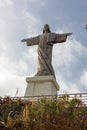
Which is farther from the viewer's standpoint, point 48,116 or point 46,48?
point 46,48

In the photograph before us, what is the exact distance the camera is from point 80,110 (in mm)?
12867

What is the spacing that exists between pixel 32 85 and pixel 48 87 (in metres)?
0.92

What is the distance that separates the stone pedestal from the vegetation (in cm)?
305

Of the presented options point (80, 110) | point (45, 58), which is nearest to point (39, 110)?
point (80, 110)

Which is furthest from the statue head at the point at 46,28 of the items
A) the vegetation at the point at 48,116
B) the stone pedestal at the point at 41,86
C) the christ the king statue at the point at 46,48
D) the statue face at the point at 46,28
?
the vegetation at the point at 48,116

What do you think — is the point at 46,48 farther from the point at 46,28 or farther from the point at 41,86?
the point at 41,86

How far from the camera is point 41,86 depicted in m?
17.6

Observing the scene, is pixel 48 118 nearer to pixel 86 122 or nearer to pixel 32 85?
pixel 86 122

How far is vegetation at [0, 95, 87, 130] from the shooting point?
12.1 m

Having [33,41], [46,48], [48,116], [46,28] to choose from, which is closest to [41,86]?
[46,48]

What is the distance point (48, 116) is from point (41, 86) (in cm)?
521

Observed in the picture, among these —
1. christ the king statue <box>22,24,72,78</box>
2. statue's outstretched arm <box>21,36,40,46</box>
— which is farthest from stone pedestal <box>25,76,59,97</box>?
statue's outstretched arm <box>21,36,40,46</box>

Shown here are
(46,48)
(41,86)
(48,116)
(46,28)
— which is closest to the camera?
(48,116)

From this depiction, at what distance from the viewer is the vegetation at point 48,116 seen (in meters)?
12.1
